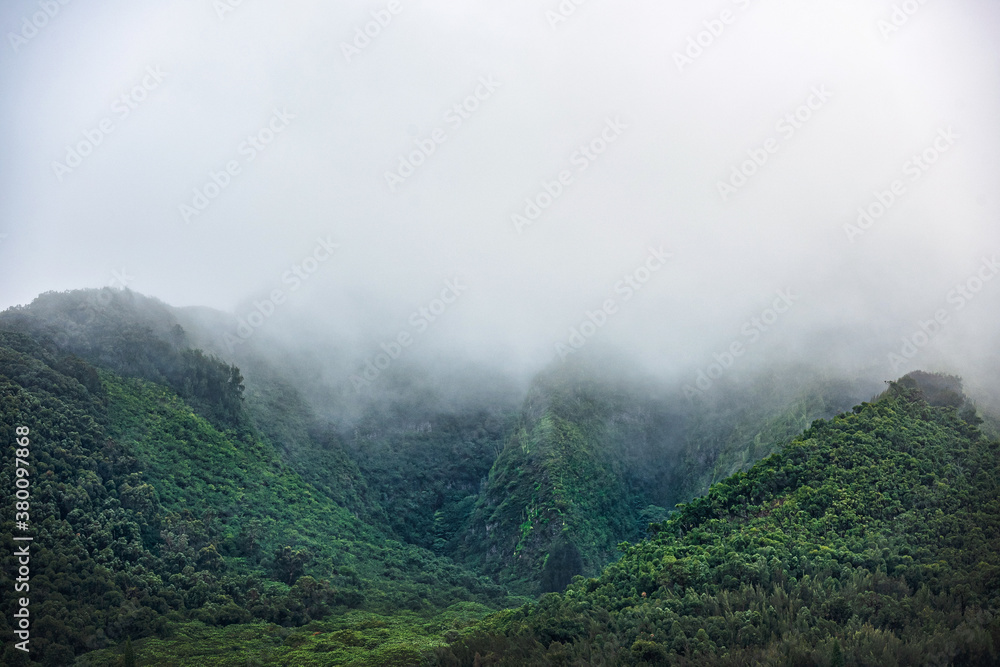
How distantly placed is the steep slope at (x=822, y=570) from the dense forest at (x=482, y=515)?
0.59ft

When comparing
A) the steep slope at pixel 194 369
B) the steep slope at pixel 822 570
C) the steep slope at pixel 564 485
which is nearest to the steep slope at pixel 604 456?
the steep slope at pixel 564 485

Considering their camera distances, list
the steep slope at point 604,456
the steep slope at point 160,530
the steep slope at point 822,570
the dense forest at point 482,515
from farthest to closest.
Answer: the steep slope at point 604,456, the steep slope at point 160,530, the dense forest at point 482,515, the steep slope at point 822,570

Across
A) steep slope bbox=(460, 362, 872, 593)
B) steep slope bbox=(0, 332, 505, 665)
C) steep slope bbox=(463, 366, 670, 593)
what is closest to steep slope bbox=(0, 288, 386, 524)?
steep slope bbox=(0, 332, 505, 665)

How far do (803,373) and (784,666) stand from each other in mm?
69368

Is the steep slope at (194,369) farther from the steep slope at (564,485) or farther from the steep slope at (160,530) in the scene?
the steep slope at (564,485)

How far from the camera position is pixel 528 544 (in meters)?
94.6

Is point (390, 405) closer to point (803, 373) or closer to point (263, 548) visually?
point (263, 548)

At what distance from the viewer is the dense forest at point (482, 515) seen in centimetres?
4500

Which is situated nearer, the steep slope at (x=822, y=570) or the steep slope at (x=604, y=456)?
the steep slope at (x=822, y=570)

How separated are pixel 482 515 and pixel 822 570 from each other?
64.6m

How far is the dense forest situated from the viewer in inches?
1772

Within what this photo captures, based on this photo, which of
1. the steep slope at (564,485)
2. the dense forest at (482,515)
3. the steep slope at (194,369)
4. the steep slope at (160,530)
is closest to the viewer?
the dense forest at (482,515)

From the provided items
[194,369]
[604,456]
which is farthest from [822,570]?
[194,369]

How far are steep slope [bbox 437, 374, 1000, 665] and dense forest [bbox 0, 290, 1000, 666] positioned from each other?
0.59 ft
